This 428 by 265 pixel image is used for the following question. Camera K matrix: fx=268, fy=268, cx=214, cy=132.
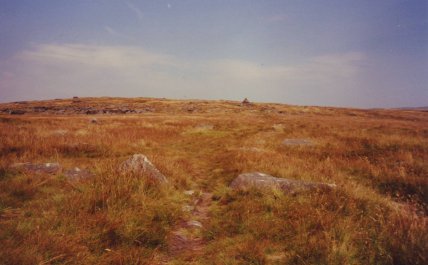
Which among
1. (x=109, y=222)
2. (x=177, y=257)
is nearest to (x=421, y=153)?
(x=177, y=257)

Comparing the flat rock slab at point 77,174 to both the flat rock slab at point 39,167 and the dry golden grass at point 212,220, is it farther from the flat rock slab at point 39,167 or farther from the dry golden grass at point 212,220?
the flat rock slab at point 39,167

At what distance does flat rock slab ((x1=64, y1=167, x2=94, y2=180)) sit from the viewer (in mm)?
6811

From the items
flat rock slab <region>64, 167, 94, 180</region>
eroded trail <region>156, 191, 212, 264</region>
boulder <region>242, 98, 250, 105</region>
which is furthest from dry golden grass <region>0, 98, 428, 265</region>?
boulder <region>242, 98, 250, 105</region>

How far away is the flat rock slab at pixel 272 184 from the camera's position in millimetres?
6483

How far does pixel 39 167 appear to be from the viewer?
736cm

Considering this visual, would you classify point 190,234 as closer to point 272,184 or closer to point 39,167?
point 272,184

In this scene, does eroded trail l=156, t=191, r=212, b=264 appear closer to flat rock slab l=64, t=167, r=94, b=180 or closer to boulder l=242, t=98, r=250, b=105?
flat rock slab l=64, t=167, r=94, b=180

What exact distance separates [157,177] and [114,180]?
1.41 meters

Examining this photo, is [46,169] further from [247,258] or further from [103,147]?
[247,258]

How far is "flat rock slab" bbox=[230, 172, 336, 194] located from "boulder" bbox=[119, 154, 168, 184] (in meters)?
2.05

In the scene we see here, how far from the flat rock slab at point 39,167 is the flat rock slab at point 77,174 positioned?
0.38m

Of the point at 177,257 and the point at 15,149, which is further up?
the point at 15,149

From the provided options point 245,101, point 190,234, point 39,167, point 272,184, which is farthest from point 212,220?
point 245,101

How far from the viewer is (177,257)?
4059mm
